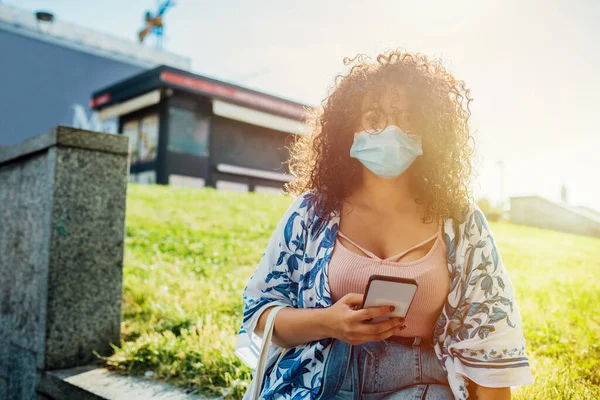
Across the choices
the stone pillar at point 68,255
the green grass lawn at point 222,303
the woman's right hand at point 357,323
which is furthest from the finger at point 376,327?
the stone pillar at point 68,255

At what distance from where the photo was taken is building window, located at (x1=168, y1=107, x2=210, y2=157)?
21328mm

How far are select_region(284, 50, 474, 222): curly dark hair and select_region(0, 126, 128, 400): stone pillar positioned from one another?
190 centimetres

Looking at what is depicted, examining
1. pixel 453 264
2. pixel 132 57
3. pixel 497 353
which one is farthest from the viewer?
pixel 132 57

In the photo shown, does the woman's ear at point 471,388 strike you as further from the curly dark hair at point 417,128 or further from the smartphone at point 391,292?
the curly dark hair at point 417,128

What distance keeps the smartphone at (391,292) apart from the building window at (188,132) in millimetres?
20311

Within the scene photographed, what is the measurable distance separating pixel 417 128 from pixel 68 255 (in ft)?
8.02

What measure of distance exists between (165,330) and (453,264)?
257cm

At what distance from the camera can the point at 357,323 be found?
1.75 metres

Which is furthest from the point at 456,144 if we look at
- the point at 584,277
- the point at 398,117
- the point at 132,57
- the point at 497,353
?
the point at 132,57

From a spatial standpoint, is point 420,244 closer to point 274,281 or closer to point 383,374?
point 383,374

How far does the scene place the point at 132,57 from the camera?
35.6 m

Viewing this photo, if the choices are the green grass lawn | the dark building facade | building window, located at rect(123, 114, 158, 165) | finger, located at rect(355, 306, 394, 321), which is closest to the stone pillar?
the green grass lawn

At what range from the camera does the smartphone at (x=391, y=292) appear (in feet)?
5.38

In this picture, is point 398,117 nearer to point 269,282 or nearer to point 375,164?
point 375,164
